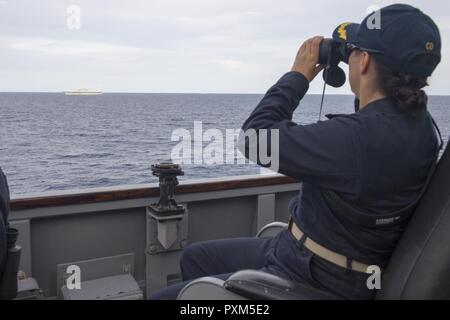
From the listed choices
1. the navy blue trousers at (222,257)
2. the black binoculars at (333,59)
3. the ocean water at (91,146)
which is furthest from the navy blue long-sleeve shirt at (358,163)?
the ocean water at (91,146)

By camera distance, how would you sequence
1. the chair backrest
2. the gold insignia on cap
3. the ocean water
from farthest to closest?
the ocean water
the gold insignia on cap
the chair backrest

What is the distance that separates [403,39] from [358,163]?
35cm

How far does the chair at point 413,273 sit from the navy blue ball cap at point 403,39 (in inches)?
10.4

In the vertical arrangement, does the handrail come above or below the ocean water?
above

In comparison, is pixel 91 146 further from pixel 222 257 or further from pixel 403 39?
pixel 403 39

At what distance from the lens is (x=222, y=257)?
71.5 inches

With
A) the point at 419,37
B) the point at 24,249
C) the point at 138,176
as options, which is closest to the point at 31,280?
the point at 24,249

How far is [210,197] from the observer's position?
2.71 meters

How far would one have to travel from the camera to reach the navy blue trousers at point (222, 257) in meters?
1.76

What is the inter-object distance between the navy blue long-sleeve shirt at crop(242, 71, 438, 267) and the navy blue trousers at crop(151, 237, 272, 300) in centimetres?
40

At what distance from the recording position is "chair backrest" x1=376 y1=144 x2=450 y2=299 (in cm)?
122

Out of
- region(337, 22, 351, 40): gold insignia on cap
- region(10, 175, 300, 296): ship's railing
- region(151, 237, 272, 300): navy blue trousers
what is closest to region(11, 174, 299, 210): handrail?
region(10, 175, 300, 296): ship's railing

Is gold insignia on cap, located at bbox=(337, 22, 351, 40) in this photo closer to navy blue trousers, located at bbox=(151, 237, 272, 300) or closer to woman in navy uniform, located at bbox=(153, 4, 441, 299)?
woman in navy uniform, located at bbox=(153, 4, 441, 299)
